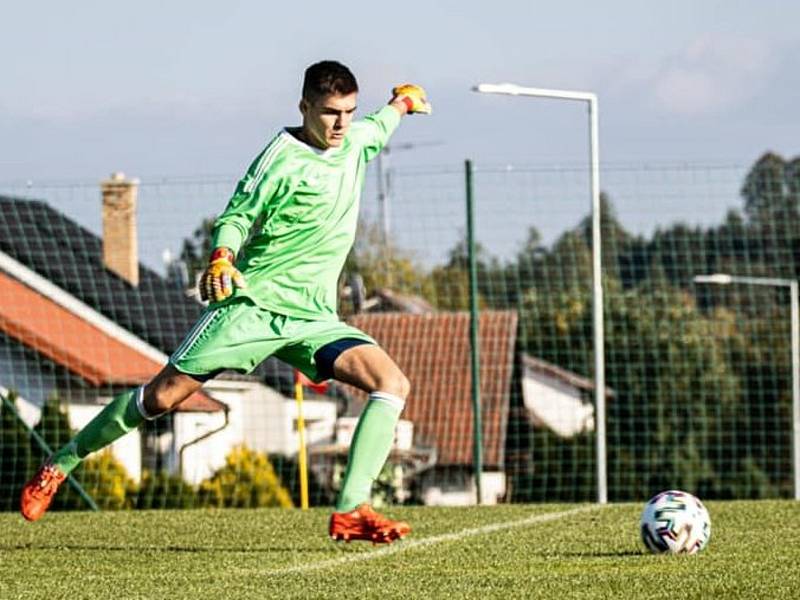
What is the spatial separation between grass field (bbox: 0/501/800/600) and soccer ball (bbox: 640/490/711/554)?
90 mm

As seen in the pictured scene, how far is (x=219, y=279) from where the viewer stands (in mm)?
7672

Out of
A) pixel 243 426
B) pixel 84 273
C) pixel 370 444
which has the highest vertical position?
pixel 84 273

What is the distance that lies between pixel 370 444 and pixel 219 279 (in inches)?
40.2

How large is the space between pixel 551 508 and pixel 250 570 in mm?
4695

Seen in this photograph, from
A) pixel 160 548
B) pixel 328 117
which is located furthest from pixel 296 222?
pixel 160 548

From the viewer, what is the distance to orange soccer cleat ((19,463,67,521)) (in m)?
8.77

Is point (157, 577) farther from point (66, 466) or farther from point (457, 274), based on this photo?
point (457, 274)

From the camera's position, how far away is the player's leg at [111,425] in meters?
8.56

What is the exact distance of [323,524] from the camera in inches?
427

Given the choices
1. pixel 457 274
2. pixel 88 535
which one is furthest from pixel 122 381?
pixel 88 535

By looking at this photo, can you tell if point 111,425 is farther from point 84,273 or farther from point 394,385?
point 84,273

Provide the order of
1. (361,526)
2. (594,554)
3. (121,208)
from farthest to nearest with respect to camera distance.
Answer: (121,208) < (594,554) < (361,526)

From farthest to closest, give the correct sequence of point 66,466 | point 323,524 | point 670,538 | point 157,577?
point 323,524
point 66,466
point 670,538
point 157,577

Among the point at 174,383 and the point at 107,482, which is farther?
the point at 107,482
